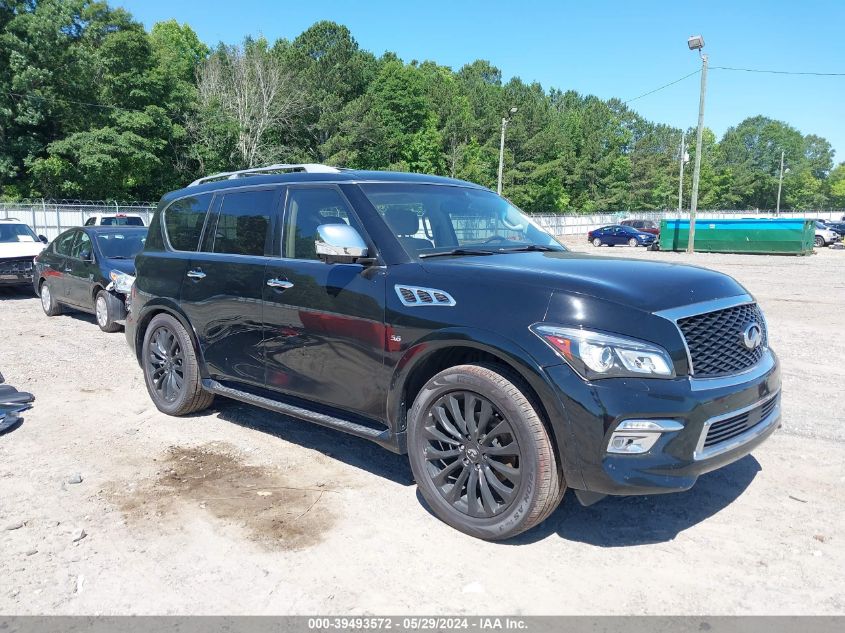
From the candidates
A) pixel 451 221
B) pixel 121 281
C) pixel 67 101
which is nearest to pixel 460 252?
pixel 451 221

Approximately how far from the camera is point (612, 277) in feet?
11.3

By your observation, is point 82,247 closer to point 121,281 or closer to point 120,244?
point 120,244

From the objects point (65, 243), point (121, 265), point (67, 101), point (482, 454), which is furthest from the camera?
point (67, 101)

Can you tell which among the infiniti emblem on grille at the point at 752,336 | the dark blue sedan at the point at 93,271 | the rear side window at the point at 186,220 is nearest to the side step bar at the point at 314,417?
the rear side window at the point at 186,220

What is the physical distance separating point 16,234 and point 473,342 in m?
Result: 14.4

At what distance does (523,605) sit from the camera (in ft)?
9.80

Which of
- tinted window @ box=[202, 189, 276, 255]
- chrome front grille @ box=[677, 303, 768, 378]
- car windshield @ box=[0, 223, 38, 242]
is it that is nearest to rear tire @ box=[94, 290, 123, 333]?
tinted window @ box=[202, 189, 276, 255]

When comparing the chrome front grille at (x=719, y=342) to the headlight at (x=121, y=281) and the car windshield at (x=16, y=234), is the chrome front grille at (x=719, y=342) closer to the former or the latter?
the headlight at (x=121, y=281)

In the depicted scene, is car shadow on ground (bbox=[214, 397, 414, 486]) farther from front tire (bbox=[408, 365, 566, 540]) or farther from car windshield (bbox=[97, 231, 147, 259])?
car windshield (bbox=[97, 231, 147, 259])

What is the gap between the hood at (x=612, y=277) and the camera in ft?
10.7

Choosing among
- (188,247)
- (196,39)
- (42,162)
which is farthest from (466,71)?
(188,247)

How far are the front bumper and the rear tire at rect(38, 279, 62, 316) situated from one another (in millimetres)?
10979

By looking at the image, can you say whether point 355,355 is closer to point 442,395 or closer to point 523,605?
point 442,395

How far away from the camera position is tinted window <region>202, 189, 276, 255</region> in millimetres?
4852
